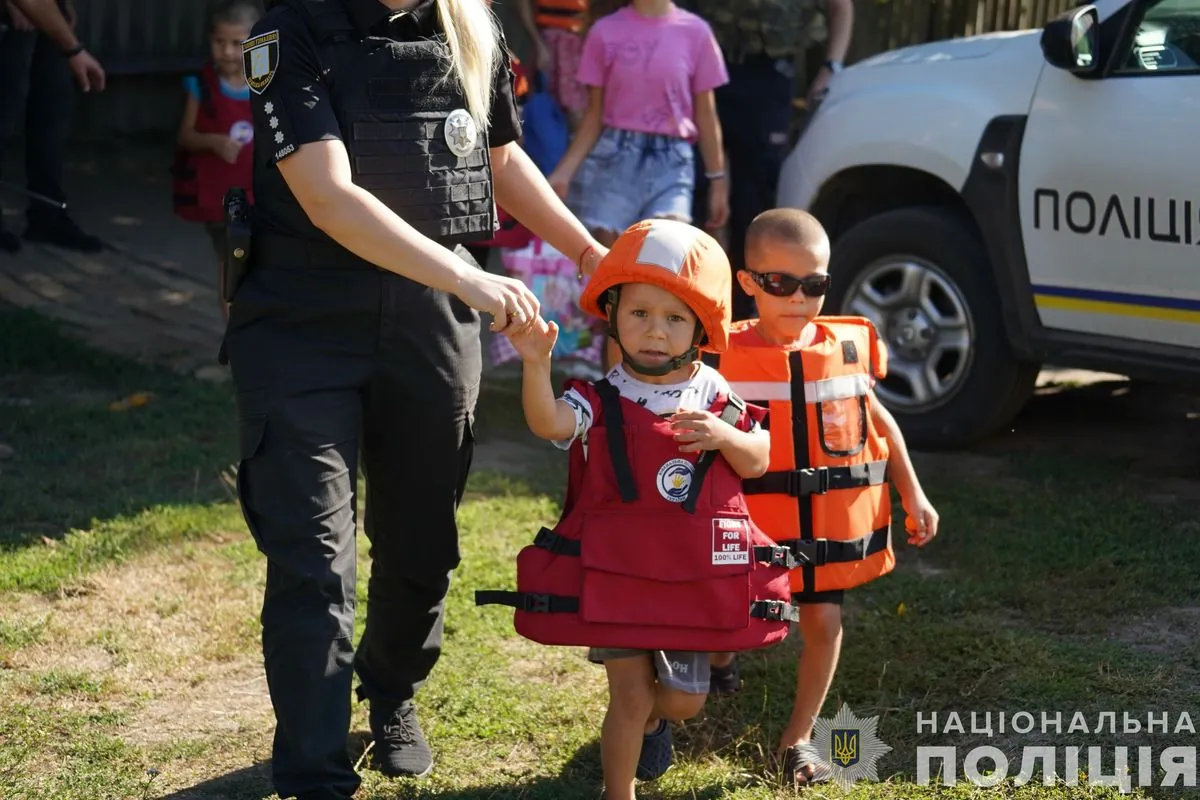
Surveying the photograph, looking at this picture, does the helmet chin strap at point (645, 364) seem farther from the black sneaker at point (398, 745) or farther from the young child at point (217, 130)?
the young child at point (217, 130)

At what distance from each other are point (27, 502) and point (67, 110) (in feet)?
13.5

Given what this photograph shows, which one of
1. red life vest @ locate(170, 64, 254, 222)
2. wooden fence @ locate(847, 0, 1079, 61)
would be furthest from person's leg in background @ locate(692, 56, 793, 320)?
wooden fence @ locate(847, 0, 1079, 61)

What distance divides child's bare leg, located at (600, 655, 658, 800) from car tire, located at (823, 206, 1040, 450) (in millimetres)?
3198

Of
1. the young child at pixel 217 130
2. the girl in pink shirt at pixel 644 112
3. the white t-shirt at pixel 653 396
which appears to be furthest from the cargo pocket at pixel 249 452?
the young child at pixel 217 130

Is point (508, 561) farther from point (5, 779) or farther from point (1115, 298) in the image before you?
point (1115, 298)

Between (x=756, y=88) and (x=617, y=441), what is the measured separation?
13.7ft

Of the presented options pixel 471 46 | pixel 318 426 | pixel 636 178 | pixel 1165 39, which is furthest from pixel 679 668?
pixel 636 178

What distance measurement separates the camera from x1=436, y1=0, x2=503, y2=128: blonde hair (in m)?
3.29

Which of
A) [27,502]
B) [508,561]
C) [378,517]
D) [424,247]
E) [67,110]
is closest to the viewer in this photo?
[424,247]

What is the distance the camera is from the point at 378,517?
3.60 m

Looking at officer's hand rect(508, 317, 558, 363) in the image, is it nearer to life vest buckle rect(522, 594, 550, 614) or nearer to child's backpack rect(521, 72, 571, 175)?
life vest buckle rect(522, 594, 550, 614)

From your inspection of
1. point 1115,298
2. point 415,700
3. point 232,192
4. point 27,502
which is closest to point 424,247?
point 232,192

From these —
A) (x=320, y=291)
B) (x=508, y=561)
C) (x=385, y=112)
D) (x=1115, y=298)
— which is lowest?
(x=508, y=561)

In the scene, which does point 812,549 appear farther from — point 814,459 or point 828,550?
point 814,459
